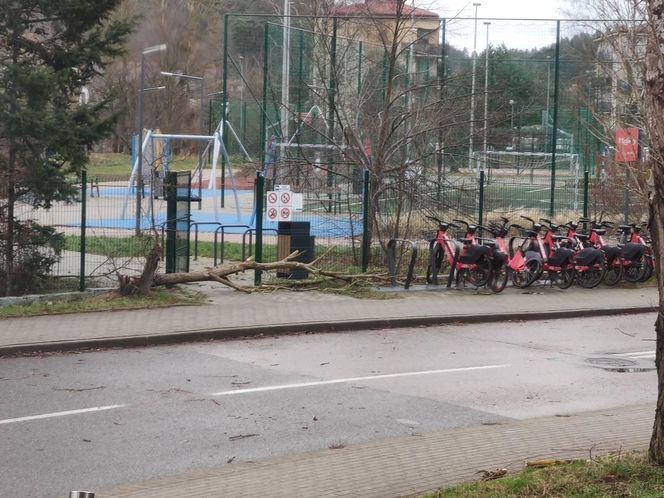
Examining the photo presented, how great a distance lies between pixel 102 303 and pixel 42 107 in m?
3.08

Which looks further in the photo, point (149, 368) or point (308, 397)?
point (149, 368)

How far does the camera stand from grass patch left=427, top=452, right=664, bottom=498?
18.7ft

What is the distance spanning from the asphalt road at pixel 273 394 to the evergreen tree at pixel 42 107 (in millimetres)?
3742

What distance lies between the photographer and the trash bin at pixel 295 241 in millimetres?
17781

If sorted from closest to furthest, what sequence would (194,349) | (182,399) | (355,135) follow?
(182,399)
(194,349)
(355,135)

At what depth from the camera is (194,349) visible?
12.5 metres

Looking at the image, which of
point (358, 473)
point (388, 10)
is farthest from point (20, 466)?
point (388, 10)

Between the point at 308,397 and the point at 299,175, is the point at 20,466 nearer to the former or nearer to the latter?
the point at 308,397

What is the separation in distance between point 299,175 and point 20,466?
13.7 metres

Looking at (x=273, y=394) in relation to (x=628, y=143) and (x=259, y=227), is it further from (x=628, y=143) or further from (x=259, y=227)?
(x=628, y=143)

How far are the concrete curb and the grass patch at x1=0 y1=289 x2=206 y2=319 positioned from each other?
77.7 inches

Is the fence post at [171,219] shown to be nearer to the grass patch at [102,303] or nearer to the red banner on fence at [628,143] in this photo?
the grass patch at [102,303]

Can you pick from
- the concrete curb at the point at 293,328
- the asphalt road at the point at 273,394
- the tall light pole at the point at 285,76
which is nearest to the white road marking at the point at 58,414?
the asphalt road at the point at 273,394

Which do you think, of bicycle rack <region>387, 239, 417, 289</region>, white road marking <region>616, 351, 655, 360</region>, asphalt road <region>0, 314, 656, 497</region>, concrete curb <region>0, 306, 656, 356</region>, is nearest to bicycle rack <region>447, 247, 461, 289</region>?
bicycle rack <region>387, 239, 417, 289</region>
